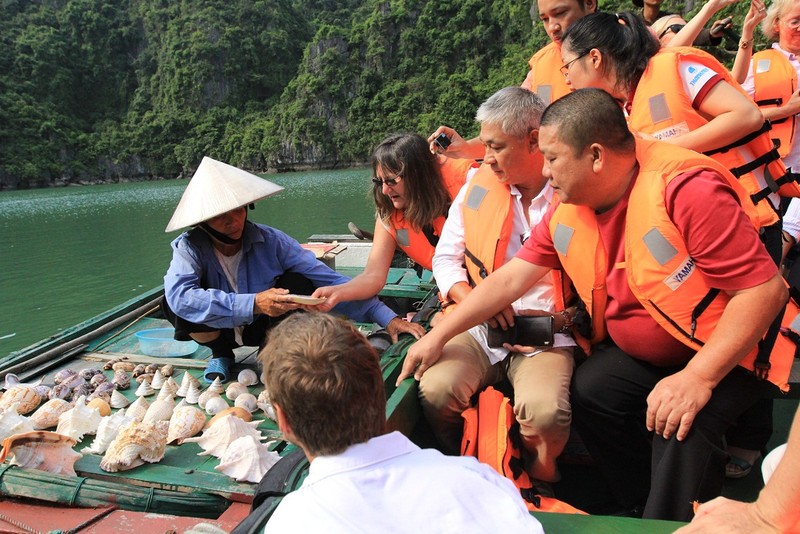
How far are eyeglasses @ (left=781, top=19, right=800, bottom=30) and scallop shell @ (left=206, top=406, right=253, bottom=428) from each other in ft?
10.4

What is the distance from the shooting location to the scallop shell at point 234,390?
2807 mm

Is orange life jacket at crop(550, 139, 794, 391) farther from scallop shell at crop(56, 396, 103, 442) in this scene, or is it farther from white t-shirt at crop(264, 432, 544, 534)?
scallop shell at crop(56, 396, 103, 442)

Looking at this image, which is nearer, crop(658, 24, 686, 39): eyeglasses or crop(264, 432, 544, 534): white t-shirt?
crop(264, 432, 544, 534): white t-shirt

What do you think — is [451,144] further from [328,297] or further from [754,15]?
[754,15]

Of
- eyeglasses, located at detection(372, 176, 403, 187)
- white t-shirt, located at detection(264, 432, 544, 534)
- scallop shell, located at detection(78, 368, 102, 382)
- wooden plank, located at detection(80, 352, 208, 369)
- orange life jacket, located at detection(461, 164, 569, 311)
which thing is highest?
eyeglasses, located at detection(372, 176, 403, 187)

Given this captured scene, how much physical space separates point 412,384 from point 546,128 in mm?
966

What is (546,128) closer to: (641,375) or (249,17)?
(641,375)

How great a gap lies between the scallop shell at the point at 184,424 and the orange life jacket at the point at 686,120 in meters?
2.19

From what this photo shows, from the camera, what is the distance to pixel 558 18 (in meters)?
2.73

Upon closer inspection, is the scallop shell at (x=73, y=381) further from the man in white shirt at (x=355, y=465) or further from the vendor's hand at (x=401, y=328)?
the man in white shirt at (x=355, y=465)

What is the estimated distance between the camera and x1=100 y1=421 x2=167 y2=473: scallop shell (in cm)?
218

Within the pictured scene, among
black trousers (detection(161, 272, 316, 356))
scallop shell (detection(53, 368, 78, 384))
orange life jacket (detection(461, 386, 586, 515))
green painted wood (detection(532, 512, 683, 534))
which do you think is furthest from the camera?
scallop shell (detection(53, 368, 78, 384))

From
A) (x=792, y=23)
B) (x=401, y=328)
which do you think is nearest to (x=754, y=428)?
(x=401, y=328)

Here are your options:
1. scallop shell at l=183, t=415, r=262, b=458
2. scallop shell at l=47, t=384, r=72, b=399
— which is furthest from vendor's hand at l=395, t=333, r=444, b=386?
scallop shell at l=47, t=384, r=72, b=399
